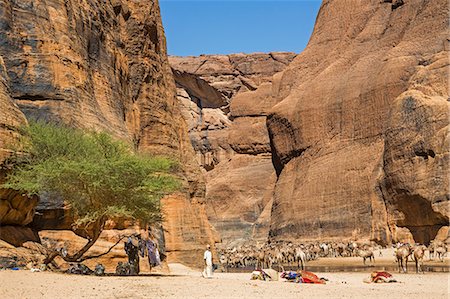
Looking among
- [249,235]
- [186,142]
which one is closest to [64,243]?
[186,142]

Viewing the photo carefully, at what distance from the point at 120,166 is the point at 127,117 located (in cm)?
1814

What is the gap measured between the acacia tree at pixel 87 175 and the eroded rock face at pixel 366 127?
39.8 m

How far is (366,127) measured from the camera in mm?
73938

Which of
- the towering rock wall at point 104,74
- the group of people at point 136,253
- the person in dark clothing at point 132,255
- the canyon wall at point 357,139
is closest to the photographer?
the group of people at point 136,253

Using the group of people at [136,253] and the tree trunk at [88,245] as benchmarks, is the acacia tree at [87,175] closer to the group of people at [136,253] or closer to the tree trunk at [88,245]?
the tree trunk at [88,245]

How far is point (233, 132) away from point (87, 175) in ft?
337

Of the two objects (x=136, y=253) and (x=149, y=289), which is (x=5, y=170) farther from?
(x=149, y=289)

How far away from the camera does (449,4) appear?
70.3 m

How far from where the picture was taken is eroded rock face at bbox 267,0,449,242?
61812mm

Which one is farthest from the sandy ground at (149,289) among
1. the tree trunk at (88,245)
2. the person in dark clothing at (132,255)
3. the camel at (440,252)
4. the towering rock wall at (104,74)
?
the camel at (440,252)

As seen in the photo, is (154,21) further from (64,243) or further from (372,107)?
(372,107)

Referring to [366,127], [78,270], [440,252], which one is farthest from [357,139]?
[78,270]

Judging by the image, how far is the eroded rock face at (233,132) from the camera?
10894cm

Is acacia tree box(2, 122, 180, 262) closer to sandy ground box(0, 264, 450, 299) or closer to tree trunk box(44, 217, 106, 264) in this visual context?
tree trunk box(44, 217, 106, 264)
